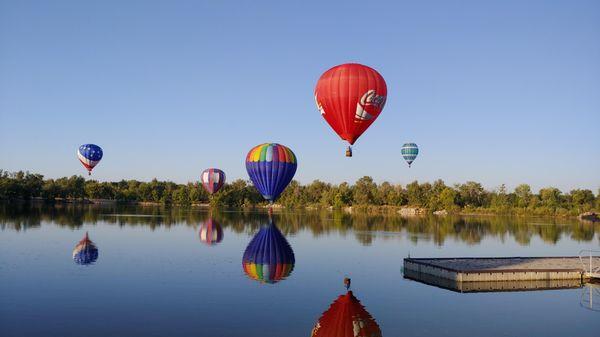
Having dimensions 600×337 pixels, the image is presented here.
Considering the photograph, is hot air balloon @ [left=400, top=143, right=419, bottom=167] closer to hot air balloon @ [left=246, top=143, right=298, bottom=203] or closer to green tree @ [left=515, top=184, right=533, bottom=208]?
hot air balloon @ [left=246, top=143, right=298, bottom=203]

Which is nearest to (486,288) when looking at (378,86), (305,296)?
(305,296)

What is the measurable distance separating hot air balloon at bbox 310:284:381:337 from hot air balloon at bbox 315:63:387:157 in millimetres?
14388

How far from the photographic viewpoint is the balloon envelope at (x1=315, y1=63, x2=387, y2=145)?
109 ft

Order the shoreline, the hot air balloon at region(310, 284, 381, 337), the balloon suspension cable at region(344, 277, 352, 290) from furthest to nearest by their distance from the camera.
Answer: the shoreline → the balloon suspension cable at region(344, 277, 352, 290) → the hot air balloon at region(310, 284, 381, 337)

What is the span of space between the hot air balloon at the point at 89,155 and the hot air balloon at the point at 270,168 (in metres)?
37.0

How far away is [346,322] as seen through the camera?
18.8 metres

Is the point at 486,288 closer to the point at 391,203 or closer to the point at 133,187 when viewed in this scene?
the point at 391,203

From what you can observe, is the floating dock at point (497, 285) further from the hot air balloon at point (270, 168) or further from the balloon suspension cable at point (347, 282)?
the hot air balloon at point (270, 168)

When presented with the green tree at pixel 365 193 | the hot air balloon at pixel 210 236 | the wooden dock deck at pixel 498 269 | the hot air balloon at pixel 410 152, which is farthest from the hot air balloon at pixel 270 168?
the green tree at pixel 365 193

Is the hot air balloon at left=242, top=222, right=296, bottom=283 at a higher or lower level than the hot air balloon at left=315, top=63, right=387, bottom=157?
lower

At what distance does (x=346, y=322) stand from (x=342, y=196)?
4757 inches

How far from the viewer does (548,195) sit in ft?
381

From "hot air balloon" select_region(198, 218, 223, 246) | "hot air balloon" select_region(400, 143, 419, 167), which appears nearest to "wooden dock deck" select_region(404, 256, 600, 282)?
"hot air balloon" select_region(198, 218, 223, 246)

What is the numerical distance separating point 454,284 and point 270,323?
10544mm
